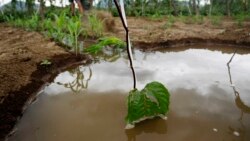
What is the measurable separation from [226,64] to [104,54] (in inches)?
80.6

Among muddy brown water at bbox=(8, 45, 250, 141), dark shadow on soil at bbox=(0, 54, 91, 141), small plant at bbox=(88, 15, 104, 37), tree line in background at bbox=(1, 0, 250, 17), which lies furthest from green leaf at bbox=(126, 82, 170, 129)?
tree line in background at bbox=(1, 0, 250, 17)

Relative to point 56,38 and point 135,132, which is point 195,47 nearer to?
point 56,38

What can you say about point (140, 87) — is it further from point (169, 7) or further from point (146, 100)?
point (169, 7)

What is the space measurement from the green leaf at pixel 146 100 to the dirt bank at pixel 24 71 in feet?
3.54

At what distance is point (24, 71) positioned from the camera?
12.4 ft

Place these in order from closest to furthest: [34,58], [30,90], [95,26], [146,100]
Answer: [146,100] → [30,90] → [34,58] → [95,26]

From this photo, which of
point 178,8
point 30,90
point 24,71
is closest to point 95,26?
point 24,71

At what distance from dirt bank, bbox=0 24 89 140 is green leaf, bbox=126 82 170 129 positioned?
1.08m

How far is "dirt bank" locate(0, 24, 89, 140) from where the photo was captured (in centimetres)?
277

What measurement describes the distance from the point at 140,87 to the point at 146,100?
3.42 feet

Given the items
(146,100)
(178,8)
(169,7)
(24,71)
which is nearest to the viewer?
(146,100)

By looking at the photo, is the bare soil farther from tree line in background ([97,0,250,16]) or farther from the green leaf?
tree line in background ([97,0,250,16])

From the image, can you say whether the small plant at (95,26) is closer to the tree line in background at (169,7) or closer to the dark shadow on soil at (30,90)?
the dark shadow on soil at (30,90)

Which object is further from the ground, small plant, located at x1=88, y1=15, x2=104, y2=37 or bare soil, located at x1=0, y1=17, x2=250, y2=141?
small plant, located at x1=88, y1=15, x2=104, y2=37
